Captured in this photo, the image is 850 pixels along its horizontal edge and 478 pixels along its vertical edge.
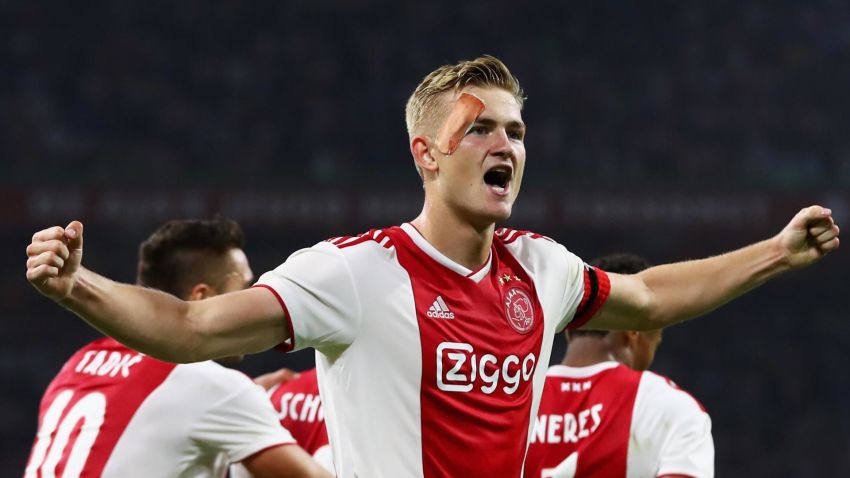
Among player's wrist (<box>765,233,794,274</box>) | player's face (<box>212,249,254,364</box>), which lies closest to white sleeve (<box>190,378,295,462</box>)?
player's face (<box>212,249,254,364</box>)

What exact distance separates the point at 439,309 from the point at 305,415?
5.15 ft

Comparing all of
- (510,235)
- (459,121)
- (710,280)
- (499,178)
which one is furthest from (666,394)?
(459,121)

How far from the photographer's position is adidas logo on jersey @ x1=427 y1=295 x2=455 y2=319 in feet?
8.95

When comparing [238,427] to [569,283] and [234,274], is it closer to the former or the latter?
[234,274]

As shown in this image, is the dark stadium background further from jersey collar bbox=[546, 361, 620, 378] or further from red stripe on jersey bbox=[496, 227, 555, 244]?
red stripe on jersey bbox=[496, 227, 555, 244]

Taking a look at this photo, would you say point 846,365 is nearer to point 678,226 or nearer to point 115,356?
point 678,226

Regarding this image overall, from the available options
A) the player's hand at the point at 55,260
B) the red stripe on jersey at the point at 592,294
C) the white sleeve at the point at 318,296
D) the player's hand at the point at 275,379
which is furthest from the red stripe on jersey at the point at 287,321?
the player's hand at the point at 275,379

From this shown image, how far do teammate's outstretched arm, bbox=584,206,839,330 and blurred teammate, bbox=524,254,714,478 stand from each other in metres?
0.73

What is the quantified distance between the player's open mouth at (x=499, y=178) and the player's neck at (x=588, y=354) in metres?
1.25

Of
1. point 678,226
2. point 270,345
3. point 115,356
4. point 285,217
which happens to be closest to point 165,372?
point 115,356

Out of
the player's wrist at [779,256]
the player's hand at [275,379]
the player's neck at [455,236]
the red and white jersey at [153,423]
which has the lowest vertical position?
the red and white jersey at [153,423]

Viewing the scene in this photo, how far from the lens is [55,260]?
2.13m

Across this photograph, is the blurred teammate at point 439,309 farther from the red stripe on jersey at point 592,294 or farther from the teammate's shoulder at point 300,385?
the teammate's shoulder at point 300,385

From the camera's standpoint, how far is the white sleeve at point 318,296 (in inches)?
100
